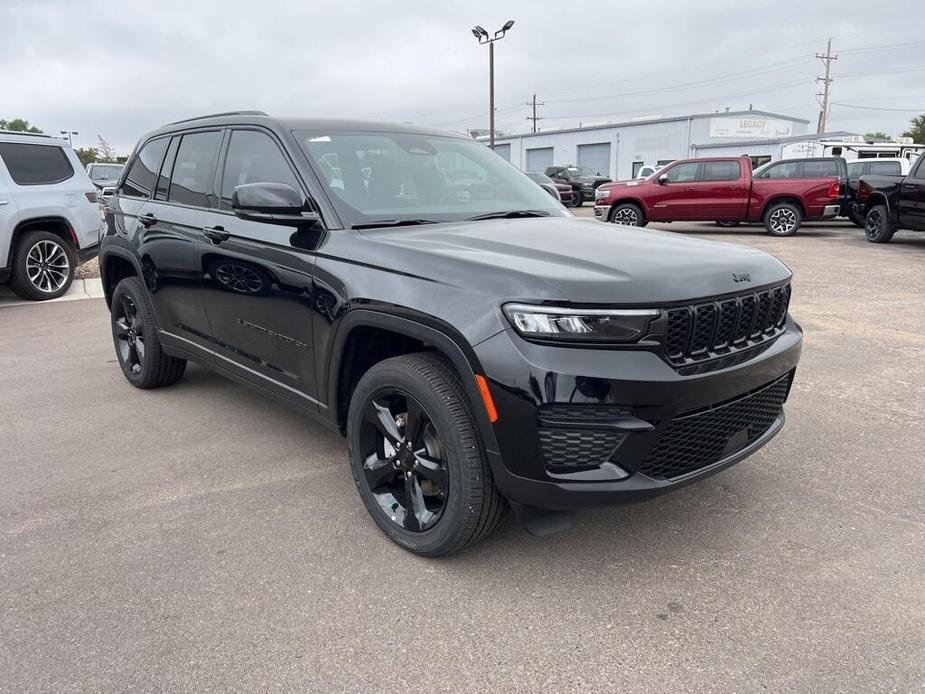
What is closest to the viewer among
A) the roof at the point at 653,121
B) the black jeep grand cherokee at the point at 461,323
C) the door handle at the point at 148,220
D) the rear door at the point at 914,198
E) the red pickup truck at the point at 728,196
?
the black jeep grand cherokee at the point at 461,323

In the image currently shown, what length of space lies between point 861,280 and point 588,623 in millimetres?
8580

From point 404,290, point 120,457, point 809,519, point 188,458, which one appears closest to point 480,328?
point 404,290

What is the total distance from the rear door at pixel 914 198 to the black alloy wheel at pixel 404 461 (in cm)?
1216

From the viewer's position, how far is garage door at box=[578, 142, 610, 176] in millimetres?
48875

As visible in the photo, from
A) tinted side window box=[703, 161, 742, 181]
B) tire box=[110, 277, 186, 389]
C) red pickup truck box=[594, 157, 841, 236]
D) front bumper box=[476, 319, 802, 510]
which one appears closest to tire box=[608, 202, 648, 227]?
red pickup truck box=[594, 157, 841, 236]

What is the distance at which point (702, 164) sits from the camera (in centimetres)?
1545

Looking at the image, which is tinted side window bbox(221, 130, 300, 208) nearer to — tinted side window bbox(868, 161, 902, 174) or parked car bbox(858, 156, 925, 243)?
parked car bbox(858, 156, 925, 243)

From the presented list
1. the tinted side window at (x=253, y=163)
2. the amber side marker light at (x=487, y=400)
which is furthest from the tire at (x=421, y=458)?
the tinted side window at (x=253, y=163)

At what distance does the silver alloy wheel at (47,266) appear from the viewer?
8.67m

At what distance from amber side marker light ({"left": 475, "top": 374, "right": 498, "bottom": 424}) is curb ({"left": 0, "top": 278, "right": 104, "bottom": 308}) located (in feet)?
25.6

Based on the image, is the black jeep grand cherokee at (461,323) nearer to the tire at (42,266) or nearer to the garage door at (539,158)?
the tire at (42,266)

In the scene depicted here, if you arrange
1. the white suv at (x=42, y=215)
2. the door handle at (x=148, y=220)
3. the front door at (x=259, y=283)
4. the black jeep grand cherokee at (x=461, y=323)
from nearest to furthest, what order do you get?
the black jeep grand cherokee at (x=461, y=323)
the front door at (x=259, y=283)
the door handle at (x=148, y=220)
the white suv at (x=42, y=215)

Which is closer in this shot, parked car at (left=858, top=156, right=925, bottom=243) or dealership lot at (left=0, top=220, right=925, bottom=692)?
dealership lot at (left=0, top=220, right=925, bottom=692)

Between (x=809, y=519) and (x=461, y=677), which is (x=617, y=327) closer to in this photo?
(x=461, y=677)
